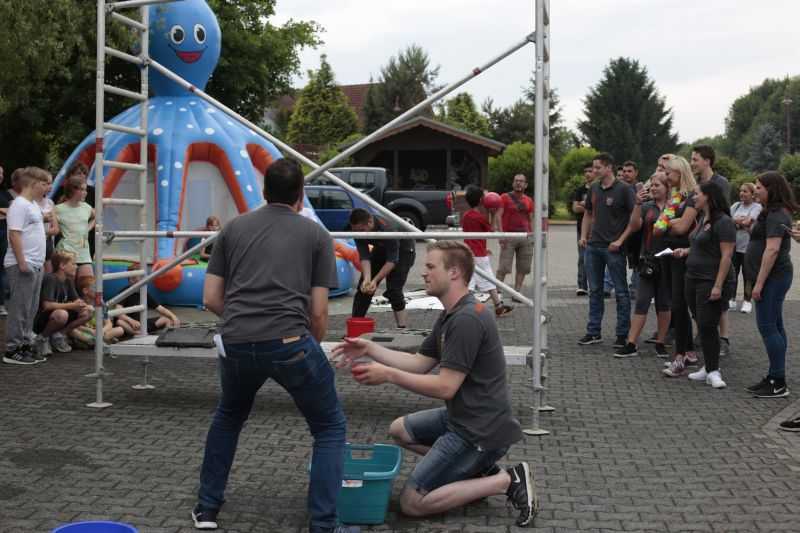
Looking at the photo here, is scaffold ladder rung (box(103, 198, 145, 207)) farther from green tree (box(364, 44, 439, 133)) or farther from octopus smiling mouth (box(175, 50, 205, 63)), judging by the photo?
green tree (box(364, 44, 439, 133))

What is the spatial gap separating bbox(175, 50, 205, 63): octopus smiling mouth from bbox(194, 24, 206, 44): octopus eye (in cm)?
17

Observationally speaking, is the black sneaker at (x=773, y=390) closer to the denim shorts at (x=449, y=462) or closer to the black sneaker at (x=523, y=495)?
the black sneaker at (x=523, y=495)

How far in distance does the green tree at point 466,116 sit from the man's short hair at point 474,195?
158 ft

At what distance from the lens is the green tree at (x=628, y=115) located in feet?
229

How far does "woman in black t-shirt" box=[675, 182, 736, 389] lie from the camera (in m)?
8.11

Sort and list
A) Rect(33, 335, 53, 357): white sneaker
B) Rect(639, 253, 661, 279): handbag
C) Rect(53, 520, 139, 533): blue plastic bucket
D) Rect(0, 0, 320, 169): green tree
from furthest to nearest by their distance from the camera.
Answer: Rect(0, 0, 320, 169): green tree
Rect(33, 335, 53, 357): white sneaker
Rect(639, 253, 661, 279): handbag
Rect(53, 520, 139, 533): blue plastic bucket

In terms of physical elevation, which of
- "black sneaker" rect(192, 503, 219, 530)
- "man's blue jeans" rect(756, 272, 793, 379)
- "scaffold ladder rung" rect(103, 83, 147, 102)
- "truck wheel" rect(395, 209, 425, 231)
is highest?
"scaffold ladder rung" rect(103, 83, 147, 102)

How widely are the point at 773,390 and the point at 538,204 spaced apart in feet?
9.52

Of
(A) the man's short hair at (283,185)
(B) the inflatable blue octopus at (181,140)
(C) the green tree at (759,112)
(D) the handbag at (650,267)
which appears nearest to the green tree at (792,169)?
(B) the inflatable blue octopus at (181,140)

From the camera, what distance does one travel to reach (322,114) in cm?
6022

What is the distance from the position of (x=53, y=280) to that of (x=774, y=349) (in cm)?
689

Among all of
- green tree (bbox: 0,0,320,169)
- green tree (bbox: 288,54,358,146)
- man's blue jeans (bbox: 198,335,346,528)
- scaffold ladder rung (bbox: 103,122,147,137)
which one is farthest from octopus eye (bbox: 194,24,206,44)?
green tree (bbox: 288,54,358,146)

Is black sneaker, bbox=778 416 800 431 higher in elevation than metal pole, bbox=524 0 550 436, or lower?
lower

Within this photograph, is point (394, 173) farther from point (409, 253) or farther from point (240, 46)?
point (409, 253)
